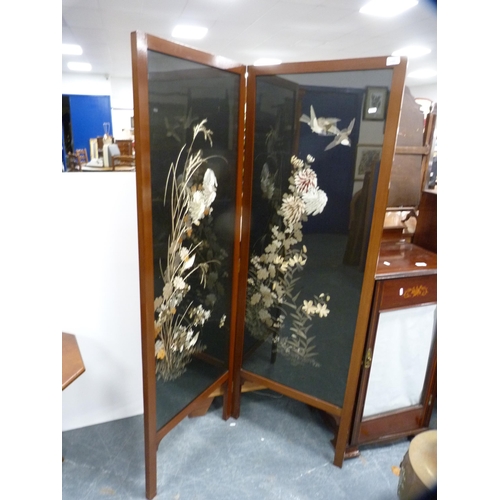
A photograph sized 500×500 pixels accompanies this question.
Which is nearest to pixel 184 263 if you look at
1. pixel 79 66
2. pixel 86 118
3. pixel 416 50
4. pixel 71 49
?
pixel 86 118

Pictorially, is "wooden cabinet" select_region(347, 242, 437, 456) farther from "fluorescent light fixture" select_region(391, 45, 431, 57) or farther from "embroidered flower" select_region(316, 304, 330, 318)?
"fluorescent light fixture" select_region(391, 45, 431, 57)

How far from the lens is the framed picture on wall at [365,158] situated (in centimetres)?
120

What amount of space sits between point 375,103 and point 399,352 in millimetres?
1014

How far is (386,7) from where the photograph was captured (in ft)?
12.7

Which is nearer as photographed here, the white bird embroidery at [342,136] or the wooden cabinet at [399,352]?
the white bird embroidery at [342,136]

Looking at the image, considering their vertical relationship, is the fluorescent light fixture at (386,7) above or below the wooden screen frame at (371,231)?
above

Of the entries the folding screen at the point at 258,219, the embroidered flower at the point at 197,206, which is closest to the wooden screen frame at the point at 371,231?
the folding screen at the point at 258,219

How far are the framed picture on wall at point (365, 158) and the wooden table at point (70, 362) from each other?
1.16 meters

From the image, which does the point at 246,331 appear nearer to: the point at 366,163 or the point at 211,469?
the point at 211,469

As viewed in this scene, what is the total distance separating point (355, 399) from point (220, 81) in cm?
136

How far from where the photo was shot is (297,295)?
1.50m

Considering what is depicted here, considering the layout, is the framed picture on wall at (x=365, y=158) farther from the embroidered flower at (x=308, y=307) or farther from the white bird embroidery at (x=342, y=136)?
the embroidered flower at (x=308, y=307)

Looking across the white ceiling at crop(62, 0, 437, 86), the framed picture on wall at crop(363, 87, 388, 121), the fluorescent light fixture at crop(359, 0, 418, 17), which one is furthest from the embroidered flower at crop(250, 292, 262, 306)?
the fluorescent light fixture at crop(359, 0, 418, 17)
